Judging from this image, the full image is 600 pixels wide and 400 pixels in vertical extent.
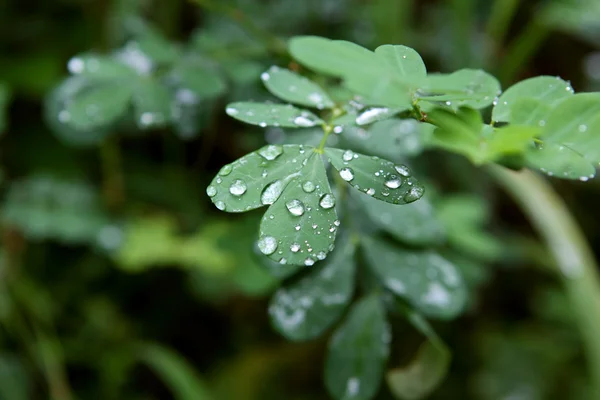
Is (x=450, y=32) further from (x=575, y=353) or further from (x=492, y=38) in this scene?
(x=575, y=353)

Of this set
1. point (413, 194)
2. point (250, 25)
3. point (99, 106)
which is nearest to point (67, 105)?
point (99, 106)

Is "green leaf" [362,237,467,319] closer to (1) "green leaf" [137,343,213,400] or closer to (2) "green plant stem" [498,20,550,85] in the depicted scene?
(1) "green leaf" [137,343,213,400]

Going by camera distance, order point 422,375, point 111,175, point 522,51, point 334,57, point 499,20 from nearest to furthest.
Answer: point 334,57 → point 422,375 → point 111,175 → point 522,51 → point 499,20

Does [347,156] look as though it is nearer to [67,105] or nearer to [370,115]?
[370,115]

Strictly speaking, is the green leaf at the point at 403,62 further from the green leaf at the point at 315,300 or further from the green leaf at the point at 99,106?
the green leaf at the point at 99,106

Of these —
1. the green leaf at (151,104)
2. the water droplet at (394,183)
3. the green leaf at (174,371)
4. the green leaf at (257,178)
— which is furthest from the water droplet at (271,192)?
the green leaf at (174,371)

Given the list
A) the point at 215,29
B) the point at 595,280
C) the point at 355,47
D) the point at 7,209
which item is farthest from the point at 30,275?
the point at 595,280
